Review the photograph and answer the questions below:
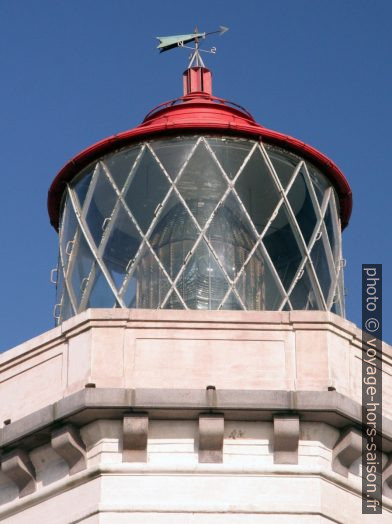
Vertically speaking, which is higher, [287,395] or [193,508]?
[287,395]

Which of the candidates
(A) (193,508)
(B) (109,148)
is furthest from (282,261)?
(A) (193,508)

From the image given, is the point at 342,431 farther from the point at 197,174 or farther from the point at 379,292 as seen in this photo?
the point at 197,174

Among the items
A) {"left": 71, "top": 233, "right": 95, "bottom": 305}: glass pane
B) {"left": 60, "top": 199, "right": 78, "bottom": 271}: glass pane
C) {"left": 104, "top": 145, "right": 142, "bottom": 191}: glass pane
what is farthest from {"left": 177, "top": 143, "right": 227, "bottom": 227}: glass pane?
{"left": 60, "top": 199, "right": 78, "bottom": 271}: glass pane

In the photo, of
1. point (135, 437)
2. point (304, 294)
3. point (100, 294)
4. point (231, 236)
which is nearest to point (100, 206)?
point (100, 294)

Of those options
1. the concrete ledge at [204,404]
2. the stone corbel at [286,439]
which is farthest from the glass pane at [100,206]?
the stone corbel at [286,439]

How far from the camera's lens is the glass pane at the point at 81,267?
15.7m

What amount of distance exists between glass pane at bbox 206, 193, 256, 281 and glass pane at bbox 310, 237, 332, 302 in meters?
0.66

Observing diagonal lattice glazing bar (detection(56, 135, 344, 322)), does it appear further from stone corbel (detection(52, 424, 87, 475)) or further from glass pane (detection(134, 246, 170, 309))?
stone corbel (detection(52, 424, 87, 475))

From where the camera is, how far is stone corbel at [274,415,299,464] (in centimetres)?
1387

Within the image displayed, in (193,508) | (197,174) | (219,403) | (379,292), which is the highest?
(197,174)

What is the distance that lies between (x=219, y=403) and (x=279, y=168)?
299 centimetres

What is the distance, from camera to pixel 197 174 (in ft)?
51.9

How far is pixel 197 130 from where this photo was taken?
51.8 feet

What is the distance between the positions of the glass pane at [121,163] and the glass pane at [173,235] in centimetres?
50
